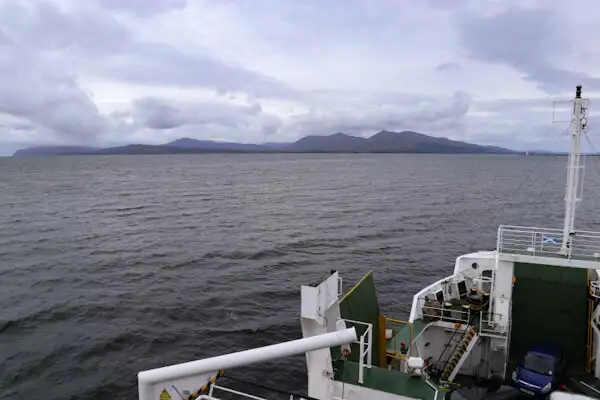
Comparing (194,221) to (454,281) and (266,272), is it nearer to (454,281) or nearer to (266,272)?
(266,272)

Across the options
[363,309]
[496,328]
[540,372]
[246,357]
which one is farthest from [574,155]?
[246,357]

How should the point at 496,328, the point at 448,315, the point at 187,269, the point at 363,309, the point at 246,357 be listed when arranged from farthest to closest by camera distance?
the point at 187,269, the point at 448,315, the point at 496,328, the point at 363,309, the point at 246,357

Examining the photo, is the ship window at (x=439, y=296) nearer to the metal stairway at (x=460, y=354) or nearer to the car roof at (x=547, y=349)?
the metal stairway at (x=460, y=354)

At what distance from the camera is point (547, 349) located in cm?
1499

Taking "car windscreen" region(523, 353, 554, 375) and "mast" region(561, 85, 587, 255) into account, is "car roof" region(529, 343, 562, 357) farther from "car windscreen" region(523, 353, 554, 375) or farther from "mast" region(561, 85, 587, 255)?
"mast" region(561, 85, 587, 255)

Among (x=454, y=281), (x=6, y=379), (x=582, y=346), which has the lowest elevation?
(x=6, y=379)

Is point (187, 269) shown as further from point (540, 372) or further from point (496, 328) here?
point (540, 372)

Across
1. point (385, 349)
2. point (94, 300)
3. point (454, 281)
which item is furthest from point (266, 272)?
point (385, 349)

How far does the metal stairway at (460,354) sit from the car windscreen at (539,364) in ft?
6.02

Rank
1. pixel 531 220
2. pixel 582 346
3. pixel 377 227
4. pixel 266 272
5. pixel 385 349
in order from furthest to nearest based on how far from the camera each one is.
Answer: pixel 531 220 → pixel 377 227 → pixel 266 272 → pixel 582 346 → pixel 385 349

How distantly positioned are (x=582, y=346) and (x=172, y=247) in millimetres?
31684

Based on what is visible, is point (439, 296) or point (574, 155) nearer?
point (574, 155)

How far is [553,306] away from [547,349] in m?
1.57

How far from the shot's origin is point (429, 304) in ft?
58.2
